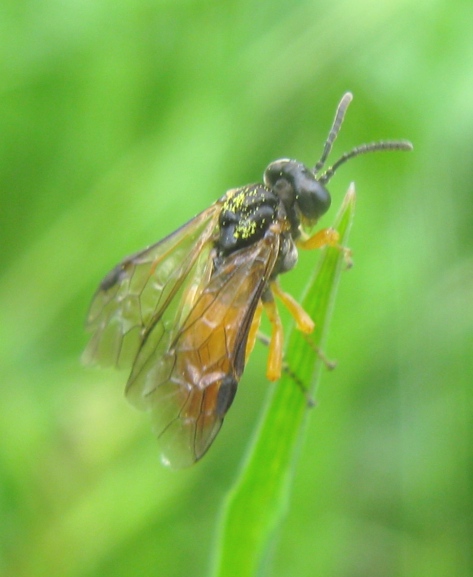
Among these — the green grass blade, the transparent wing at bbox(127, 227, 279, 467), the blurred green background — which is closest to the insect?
the transparent wing at bbox(127, 227, 279, 467)

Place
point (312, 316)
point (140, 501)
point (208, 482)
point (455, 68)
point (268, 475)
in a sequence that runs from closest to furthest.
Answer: point (268, 475)
point (312, 316)
point (140, 501)
point (208, 482)
point (455, 68)

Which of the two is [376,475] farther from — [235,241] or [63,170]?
[63,170]

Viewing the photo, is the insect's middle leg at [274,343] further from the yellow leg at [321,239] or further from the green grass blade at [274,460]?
the green grass blade at [274,460]

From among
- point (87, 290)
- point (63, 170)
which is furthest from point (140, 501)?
point (63, 170)

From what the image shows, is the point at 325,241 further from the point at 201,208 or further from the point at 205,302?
the point at 201,208

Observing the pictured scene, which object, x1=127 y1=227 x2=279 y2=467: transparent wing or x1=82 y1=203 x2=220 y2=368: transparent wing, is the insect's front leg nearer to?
x1=127 y1=227 x2=279 y2=467: transparent wing

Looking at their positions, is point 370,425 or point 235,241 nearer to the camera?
point 235,241

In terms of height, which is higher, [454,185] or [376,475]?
[454,185]

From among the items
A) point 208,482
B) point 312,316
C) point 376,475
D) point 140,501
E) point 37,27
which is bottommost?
point 376,475
